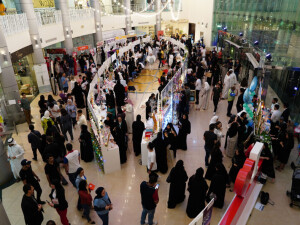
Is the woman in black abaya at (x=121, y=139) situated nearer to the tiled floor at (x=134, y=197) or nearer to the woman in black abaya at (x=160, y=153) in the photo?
the tiled floor at (x=134, y=197)

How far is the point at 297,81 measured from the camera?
8672 millimetres

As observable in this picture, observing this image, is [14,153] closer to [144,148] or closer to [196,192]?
[144,148]

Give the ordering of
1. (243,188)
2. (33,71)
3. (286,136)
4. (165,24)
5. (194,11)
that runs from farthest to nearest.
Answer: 1. (165,24)
2. (194,11)
3. (33,71)
4. (286,136)
5. (243,188)

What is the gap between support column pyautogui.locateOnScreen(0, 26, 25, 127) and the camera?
908cm

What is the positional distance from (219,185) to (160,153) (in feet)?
5.59

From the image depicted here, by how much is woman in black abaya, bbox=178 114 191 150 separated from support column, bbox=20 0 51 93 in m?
8.56

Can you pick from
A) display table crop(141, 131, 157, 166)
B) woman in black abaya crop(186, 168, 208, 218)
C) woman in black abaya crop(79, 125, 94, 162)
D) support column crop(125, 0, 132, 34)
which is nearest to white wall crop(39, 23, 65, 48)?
woman in black abaya crop(79, 125, 94, 162)

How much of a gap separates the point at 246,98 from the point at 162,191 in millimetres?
4646

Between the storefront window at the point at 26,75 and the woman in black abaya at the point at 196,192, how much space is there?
10.4m

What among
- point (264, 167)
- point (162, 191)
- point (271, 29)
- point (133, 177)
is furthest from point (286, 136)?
→ point (271, 29)

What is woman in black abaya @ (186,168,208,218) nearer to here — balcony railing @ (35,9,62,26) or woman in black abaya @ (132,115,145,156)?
woman in black abaya @ (132,115,145,156)

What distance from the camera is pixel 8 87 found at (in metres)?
9.65

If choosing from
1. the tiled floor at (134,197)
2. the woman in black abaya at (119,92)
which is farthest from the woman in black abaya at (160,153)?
the woman in black abaya at (119,92)

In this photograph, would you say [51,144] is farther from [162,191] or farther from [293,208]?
[293,208]
